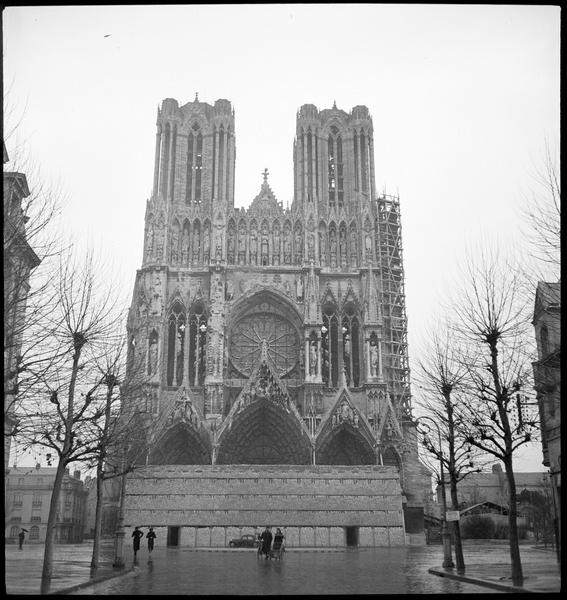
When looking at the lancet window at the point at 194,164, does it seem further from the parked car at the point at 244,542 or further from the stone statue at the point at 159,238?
the parked car at the point at 244,542

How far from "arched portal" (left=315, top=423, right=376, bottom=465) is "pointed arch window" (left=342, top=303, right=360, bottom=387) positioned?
12.9ft

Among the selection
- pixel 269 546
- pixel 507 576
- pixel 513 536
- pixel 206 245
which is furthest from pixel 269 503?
pixel 513 536

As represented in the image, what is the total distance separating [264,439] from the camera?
4731 cm

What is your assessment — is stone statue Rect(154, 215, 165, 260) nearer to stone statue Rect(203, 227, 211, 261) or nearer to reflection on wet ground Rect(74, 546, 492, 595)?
stone statue Rect(203, 227, 211, 261)

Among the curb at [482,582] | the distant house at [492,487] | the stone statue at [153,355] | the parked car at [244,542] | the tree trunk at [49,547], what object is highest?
the stone statue at [153,355]

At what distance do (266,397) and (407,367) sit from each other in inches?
455

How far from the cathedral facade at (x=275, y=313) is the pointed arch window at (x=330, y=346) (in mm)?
111

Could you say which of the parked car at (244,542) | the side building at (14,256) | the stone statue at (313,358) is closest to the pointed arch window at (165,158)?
the stone statue at (313,358)

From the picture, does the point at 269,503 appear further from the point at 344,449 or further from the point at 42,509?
the point at 42,509

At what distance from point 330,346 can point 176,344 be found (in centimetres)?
989

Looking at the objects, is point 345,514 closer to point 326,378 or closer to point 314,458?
point 314,458

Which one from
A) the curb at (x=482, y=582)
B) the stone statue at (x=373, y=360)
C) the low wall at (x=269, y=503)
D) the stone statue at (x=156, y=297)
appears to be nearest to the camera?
the curb at (x=482, y=582)

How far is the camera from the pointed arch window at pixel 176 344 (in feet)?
157

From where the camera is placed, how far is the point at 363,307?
162 feet
